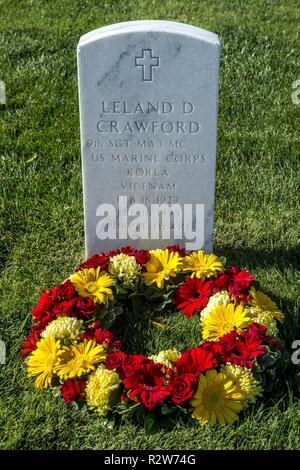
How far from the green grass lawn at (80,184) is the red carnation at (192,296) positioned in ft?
0.25

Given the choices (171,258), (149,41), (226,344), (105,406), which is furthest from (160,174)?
(105,406)

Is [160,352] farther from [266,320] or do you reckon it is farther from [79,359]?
[266,320]

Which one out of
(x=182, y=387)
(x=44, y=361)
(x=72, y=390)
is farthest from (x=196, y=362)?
(x=44, y=361)

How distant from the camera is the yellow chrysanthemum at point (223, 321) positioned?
11.3 feet

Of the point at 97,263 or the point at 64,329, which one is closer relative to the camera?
the point at 64,329

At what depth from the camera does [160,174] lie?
3844mm

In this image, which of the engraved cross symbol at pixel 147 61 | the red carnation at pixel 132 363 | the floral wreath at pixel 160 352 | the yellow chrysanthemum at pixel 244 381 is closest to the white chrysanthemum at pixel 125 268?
the floral wreath at pixel 160 352

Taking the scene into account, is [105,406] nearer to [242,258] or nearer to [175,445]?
[175,445]

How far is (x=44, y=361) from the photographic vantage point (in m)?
3.31

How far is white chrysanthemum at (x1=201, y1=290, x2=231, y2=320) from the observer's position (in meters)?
3.56

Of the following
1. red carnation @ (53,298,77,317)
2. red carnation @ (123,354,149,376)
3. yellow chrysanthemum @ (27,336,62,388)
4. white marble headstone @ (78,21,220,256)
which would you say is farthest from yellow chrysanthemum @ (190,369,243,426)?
white marble headstone @ (78,21,220,256)

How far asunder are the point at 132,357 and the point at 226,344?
0.43 m

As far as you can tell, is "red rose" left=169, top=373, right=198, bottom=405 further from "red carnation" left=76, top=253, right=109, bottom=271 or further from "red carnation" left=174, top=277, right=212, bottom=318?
"red carnation" left=76, top=253, right=109, bottom=271

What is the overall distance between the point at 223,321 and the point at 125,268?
0.60 metres
